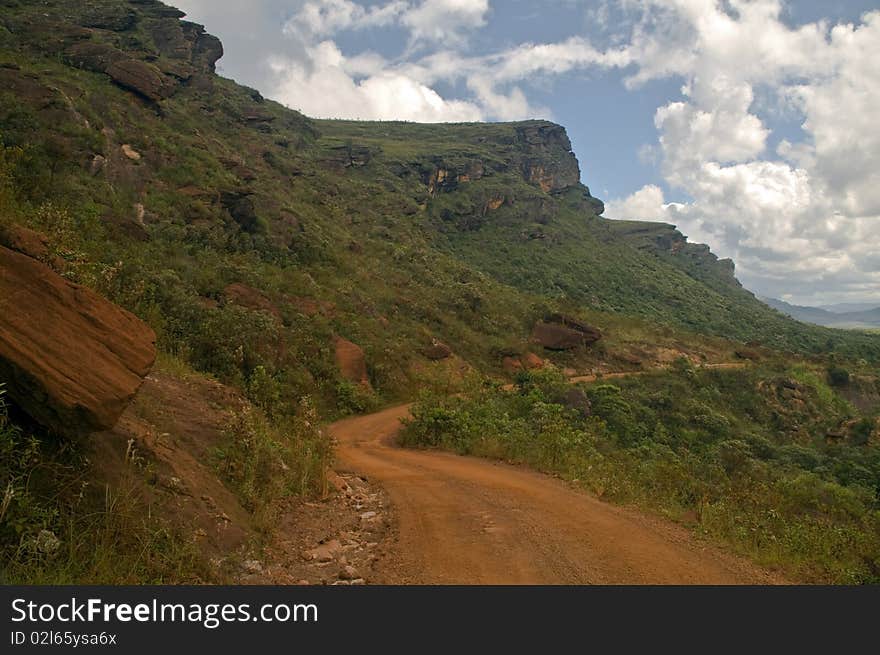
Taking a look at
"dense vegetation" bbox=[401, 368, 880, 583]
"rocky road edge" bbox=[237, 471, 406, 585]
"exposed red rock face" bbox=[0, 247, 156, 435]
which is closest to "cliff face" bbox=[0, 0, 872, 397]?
"exposed red rock face" bbox=[0, 247, 156, 435]

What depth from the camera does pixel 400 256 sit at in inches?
1630

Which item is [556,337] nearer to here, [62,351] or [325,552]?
[325,552]

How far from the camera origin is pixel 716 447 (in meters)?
21.0

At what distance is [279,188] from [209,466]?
3498 centimetres

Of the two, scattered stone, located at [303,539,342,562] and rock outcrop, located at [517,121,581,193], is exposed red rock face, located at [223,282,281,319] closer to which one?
scattered stone, located at [303,539,342,562]

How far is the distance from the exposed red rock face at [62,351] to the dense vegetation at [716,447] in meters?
7.06

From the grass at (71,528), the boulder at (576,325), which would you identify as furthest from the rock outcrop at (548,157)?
the grass at (71,528)

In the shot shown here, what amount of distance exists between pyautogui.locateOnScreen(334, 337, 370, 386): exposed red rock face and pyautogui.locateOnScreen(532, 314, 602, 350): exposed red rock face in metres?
18.0

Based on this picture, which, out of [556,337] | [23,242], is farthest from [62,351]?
[556,337]

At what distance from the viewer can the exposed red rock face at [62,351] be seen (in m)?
4.16

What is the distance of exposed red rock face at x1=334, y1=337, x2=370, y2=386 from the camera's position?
62.4ft

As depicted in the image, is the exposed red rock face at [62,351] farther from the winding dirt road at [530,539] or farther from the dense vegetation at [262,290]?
the winding dirt road at [530,539]

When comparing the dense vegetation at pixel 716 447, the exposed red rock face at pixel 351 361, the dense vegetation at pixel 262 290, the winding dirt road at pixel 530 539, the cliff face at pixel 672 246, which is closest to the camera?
the winding dirt road at pixel 530 539
